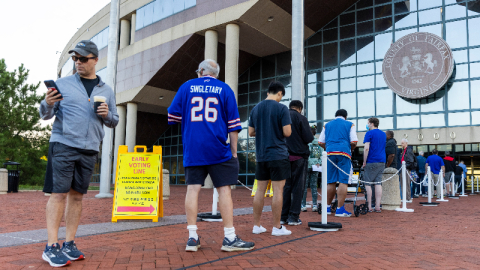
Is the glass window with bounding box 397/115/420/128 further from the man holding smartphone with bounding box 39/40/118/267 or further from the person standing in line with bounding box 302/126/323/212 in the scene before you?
the man holding smartphone with bounding box 39/40/118/267

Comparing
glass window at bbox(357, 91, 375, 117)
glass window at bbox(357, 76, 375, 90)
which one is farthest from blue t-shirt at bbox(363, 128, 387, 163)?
glass window at bbox(357, 76, 375, 90)

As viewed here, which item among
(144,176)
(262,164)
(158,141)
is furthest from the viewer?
(158,141)

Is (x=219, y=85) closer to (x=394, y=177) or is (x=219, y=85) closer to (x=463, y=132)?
(x=394, y=177)

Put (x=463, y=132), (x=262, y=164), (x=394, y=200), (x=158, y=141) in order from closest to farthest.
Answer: (x=262, y=164)
(x=394, y=200)
(x=463, y=132)
(x=158, y=141)

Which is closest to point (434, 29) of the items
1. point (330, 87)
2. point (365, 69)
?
point (365, 69)

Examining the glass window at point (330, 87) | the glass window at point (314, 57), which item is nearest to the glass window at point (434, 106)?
the glass window at point (330, 87)

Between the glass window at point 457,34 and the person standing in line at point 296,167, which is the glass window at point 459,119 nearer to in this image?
the glass window at point 457,34

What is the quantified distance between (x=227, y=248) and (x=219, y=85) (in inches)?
66.3

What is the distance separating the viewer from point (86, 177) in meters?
Answer: 3.63

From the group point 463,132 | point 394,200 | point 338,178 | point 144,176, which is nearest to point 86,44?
point 144,176

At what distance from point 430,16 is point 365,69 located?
→ 4305mm

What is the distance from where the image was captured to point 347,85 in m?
23.1

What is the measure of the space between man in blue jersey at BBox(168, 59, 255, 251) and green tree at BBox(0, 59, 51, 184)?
25.9 m

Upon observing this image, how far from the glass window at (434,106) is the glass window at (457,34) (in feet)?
9.89
